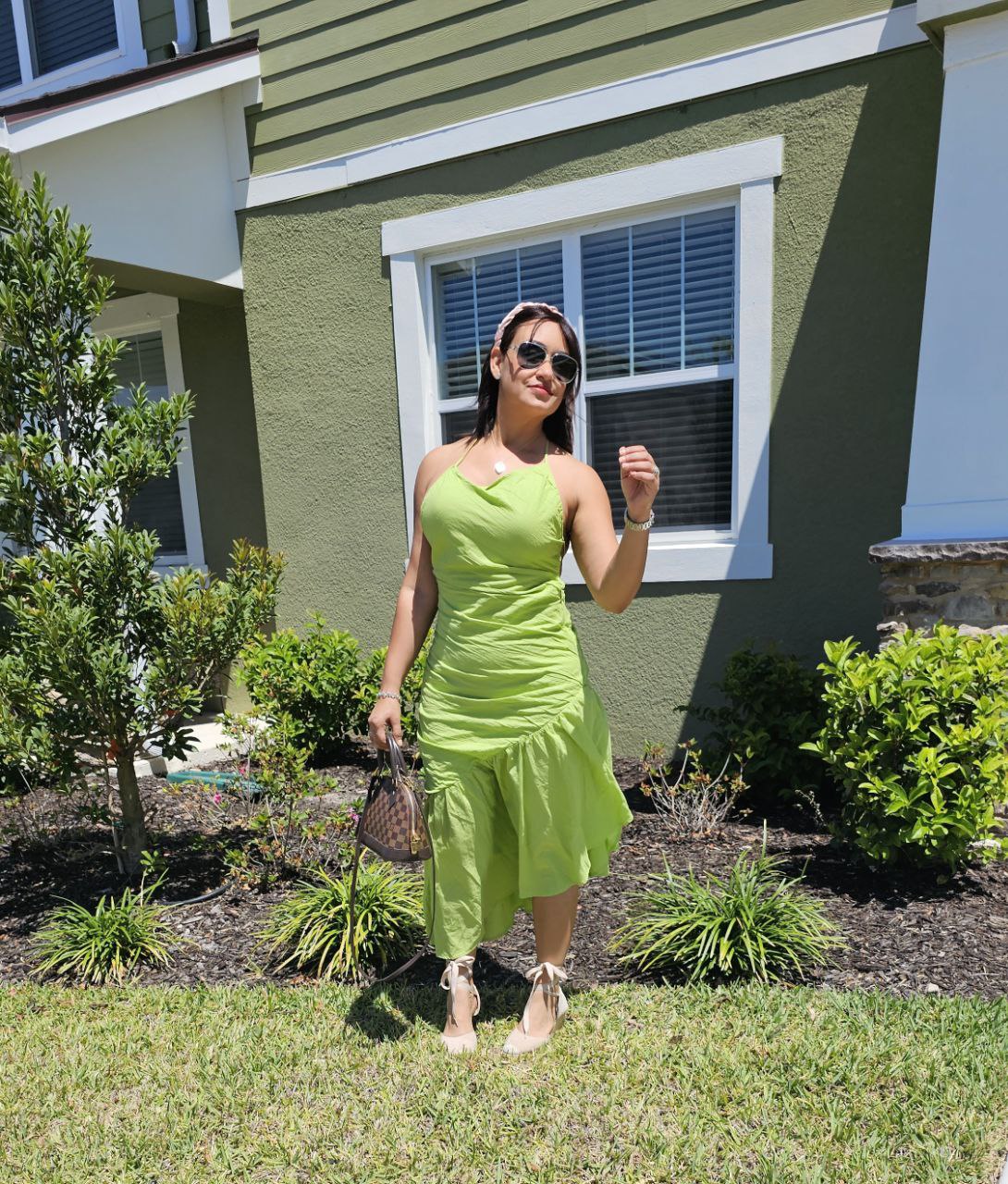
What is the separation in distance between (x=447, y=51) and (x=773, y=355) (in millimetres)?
2664

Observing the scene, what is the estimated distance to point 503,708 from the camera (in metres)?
2.58

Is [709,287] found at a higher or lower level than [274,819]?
higher

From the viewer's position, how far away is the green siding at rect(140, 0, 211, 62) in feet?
20.2

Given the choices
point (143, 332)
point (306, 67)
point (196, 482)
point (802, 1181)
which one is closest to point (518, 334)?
point (802, 1181)

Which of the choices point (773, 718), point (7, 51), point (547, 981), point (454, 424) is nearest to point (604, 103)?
point (454, 424)

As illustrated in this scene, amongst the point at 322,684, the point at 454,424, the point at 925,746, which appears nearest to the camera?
the point at 925,746

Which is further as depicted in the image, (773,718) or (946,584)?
(773,718)

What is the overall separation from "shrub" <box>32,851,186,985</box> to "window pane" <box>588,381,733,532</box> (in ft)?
10.3

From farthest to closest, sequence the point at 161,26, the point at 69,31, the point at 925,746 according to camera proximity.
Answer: the point at 69,31
the point at 161,26
the point at 925,746

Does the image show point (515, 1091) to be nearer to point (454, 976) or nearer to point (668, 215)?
point (454, 976)

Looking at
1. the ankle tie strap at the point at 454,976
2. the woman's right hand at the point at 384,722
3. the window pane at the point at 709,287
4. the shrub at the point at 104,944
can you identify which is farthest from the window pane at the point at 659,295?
the shrub at the point at 104,944

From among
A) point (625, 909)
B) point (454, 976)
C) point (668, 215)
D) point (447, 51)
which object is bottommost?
point (625, 909)

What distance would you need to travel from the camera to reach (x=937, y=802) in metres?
3.29

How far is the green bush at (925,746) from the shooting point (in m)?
3.33
